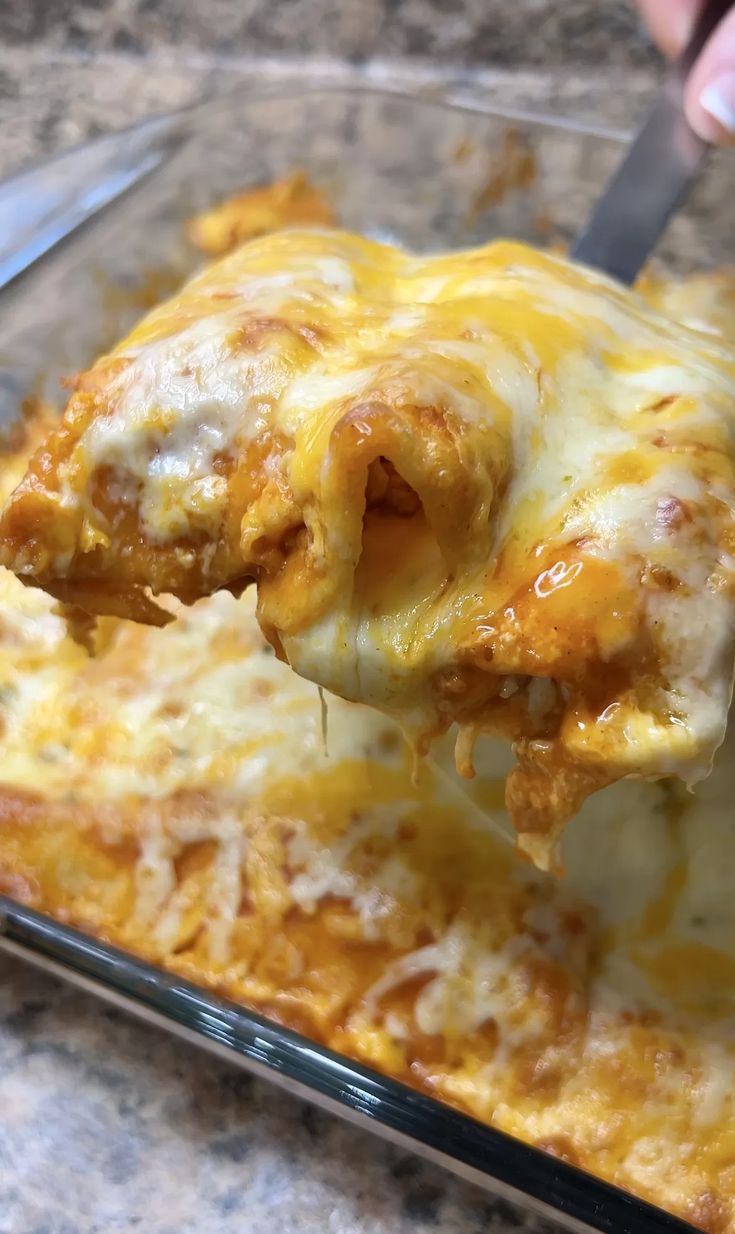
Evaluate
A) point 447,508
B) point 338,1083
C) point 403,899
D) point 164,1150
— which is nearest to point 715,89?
point 447,508

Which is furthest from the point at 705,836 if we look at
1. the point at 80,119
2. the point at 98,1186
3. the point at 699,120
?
the point at 80,119

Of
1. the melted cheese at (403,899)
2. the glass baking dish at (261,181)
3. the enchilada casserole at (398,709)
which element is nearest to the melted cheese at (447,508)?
the enchilada casserole at (398,709)

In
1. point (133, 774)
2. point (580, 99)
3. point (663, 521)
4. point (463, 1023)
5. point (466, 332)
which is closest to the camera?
point (663, 521)

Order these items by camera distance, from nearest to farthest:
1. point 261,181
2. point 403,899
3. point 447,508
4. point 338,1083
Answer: point 447,508 → point 338,1083 → point 403,899 → point 261,181

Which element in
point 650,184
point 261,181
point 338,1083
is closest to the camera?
point 338,1083

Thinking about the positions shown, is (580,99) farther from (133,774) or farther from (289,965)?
(289,965)

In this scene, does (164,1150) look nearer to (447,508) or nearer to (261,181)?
(447,508)

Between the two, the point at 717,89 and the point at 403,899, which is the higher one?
the point at 717,89

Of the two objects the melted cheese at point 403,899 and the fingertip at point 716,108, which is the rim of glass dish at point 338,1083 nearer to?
the melted cheese at point 403,899
